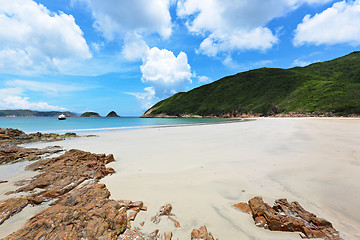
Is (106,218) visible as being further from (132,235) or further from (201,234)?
(201,234)

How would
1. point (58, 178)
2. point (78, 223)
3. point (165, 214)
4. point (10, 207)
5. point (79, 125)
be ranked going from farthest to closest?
1. point (79, 125)
2. point (58, 178)
3. point (10, 207)
4. point (165, 214)
5. point (78, 223)

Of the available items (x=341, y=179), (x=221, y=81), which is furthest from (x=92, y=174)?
(x=221, y=81)

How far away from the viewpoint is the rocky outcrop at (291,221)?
8.79 feet

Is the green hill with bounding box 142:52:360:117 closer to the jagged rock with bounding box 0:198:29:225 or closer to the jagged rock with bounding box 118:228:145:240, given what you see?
the jagged rock with bounding box 118:228:145:240

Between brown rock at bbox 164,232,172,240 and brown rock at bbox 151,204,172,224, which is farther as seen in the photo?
brown rock at bbox 151,204,172,224

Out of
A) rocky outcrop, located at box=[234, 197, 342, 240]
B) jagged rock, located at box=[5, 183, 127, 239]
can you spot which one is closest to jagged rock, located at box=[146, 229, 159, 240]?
jagged rock, located at box=[5, 183, 127, 239]

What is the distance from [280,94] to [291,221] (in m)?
109

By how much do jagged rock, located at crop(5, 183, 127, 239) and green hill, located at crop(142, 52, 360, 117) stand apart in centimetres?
7886

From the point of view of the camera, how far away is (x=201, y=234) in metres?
2.70

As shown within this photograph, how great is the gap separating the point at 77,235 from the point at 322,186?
6.40m

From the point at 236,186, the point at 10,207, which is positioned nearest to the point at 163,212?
the point at 236,186

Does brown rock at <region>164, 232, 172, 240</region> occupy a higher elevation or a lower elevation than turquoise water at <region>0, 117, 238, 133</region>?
lower

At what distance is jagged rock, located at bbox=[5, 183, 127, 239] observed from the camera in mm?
2424

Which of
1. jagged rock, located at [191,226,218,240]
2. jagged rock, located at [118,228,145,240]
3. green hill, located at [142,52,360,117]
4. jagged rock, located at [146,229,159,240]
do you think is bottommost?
jagged rock, located at [191,226,218,240]
